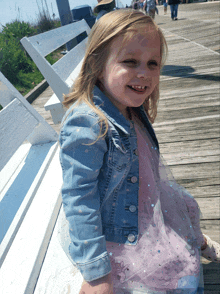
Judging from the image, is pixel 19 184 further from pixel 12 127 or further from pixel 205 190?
pixel 205 190

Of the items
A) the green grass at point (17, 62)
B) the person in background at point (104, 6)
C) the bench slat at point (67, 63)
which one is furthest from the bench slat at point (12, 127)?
the green grass at point (17, 62)

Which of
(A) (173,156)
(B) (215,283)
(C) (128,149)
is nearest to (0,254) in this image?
(C) (128,149)

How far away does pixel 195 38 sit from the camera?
589 cm

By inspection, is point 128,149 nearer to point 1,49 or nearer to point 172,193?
point 172,193

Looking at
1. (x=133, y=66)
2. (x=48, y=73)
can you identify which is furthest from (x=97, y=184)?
(x=48, y=73)

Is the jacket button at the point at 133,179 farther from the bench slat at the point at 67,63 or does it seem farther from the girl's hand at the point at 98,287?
the bench slat at the point at 67,63

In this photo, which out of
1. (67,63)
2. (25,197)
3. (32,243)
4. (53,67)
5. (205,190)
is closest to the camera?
(32,243)

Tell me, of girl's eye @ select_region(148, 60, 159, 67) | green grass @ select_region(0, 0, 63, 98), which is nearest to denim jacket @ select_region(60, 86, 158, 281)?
girl's eye @ select_region(148, 60, 159, 67)

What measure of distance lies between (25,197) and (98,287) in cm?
65

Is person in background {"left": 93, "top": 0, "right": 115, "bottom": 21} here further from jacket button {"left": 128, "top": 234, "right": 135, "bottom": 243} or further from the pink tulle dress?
jacket button {"left": 128, "top": 234, "right": 135, "bottom": 243}

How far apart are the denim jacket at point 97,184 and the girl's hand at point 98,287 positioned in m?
0.03

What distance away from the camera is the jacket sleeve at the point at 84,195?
730 millimetres

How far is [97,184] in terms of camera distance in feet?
2.75

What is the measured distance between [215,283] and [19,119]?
1315 mm
